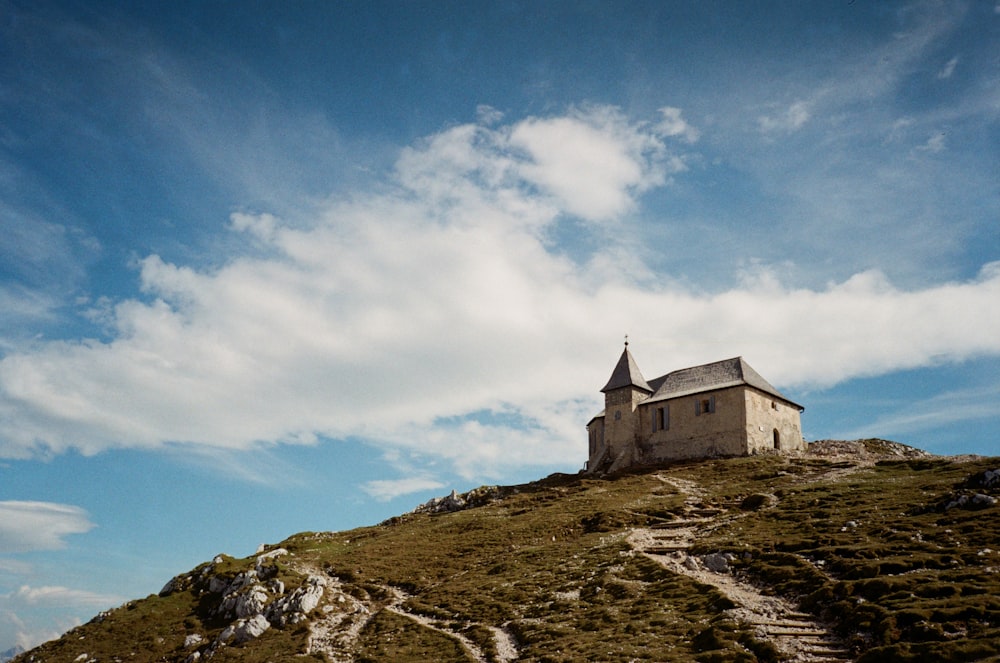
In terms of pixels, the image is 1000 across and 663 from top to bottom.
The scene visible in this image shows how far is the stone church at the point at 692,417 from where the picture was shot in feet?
294

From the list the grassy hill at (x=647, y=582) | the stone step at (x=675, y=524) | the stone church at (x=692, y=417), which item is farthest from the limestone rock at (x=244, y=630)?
the stone church at (x=692, y=417)

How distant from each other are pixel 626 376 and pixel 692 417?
39.8 ft

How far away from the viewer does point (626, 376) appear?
4031 inches

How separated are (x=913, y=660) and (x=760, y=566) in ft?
56.4

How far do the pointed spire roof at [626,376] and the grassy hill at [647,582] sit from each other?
1830cm

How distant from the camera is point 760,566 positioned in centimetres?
4544

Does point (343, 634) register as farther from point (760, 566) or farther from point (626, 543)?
point (760, 566)

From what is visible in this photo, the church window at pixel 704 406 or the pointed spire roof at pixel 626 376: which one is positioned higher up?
the pointed spire roof at pixel 626 376

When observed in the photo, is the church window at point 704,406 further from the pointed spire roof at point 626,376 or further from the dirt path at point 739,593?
the dirt path at point 739,593

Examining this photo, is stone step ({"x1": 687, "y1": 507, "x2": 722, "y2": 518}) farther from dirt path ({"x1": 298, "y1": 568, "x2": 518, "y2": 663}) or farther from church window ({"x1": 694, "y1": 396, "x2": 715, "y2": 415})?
church window ({"x1": 694, "y1": 396, "x2": 715, "y2": 415})

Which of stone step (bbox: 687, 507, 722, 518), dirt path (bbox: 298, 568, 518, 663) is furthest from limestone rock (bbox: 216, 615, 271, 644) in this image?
stone step (bbox: 687, 507, 722, 518)

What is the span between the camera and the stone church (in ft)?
294

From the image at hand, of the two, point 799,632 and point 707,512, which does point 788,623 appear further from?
point 707,512

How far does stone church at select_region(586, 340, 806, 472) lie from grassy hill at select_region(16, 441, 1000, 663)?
251 inches
